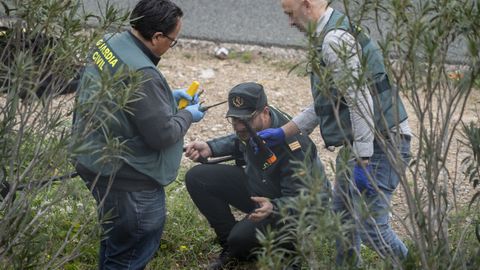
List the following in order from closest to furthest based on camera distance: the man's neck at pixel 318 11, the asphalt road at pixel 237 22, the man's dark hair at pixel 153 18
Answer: the man's dark hair at pixel 153 18
the man's neck at pixel 318 11
the asphalt road at pixel 237 22

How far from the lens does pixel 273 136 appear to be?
4.46 metres

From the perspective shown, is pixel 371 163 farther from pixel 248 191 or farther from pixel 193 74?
pixel 193 74

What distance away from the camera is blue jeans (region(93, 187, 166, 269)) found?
4.06 meters

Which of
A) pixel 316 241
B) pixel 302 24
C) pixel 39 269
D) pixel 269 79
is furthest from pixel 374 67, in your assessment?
pixel 269 79

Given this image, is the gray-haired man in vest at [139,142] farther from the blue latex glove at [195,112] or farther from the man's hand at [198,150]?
the man's hand at [198,150]

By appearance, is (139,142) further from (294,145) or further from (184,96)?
(294,145)

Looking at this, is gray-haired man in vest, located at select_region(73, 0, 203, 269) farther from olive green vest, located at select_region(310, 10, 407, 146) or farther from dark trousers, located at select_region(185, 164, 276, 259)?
dark trousers, located at select_region(185, 164, 276, 259)

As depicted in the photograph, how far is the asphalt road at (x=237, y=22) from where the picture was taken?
8055 mm

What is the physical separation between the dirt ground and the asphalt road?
7.4 inches

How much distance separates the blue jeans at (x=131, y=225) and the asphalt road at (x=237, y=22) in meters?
3.75

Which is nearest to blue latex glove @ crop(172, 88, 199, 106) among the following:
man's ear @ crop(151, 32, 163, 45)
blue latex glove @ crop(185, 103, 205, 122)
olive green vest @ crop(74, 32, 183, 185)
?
blue latex glove @ crop(185, 103, 205, 122)

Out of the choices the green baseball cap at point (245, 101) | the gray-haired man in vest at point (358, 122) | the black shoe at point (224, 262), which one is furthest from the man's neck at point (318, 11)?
the black shoe at point (224, 262)

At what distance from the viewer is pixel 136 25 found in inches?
159

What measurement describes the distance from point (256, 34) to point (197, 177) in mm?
3421
